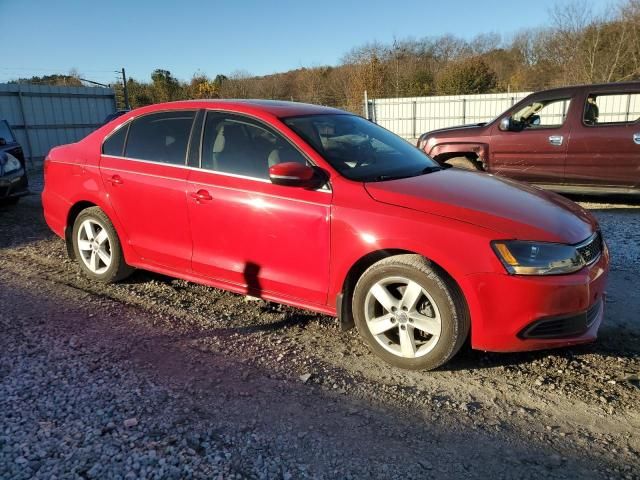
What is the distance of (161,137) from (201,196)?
0.83 metres

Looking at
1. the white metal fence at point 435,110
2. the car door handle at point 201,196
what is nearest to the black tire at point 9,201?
the car door handle at point 201,196

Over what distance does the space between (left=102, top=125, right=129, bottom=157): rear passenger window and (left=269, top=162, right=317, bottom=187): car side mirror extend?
188 centimetres

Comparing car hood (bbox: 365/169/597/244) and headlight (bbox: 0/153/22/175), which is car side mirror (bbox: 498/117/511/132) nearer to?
car hood (bbox: 365/169/597/244)

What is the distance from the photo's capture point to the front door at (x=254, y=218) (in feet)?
11.9

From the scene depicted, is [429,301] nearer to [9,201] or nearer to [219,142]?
[219,142]

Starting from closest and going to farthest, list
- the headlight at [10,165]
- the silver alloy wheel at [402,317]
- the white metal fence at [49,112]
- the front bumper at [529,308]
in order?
the front bumper at [529,308] → the silver alloy wheel at [402,317] → the headlight at [10,165] → the white metal fence at [49,112]

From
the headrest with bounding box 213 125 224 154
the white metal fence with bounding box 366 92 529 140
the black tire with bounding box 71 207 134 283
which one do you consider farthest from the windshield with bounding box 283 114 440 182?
the white metal fence with bounding box 366 92 529 140

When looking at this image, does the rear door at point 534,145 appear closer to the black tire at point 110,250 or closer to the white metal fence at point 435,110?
the black tire at point 110,250

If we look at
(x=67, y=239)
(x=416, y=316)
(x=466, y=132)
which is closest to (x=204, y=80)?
(x=466, y=132)

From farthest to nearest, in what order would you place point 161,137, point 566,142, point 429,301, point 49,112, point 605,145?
point 49,112
point 566,142
point 605,145
point 161,137
point 429,301

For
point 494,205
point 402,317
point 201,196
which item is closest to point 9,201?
point 201,196

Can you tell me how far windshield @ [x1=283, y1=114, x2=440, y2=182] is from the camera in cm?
380

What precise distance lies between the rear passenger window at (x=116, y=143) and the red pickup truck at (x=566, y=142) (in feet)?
18.1

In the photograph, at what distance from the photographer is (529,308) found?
119 inches
